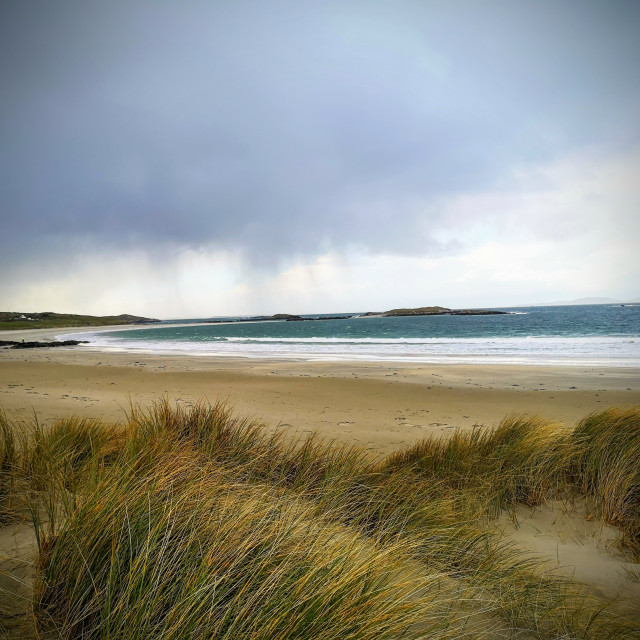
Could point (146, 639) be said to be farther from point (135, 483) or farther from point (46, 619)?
point (135, 483)

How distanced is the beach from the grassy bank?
1386 mm

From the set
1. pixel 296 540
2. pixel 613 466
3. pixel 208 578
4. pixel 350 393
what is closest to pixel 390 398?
pixel 350 393

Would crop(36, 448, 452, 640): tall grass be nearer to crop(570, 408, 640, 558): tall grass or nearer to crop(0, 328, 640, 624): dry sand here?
crop(0, 328, 640, 624): dry sand

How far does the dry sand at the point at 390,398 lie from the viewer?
357 centimetres

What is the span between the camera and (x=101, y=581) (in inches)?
72.6

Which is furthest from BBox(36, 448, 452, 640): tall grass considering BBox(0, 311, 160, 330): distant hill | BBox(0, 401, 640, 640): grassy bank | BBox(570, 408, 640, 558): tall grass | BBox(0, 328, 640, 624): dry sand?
BBox(0, 311, 160, 330): distant hill

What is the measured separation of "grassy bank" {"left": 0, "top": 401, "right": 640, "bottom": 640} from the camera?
1674mm

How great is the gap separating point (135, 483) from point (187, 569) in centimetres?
91

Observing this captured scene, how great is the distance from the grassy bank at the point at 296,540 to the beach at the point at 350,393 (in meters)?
1.39

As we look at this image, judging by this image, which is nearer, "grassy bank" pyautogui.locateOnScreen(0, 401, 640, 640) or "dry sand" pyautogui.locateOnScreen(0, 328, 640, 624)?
"grassy bank" pyautogui.locateOnScreen(0, 401, 640, 640)

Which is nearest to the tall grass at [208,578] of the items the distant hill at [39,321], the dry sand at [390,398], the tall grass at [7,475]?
Result: the tall grass at [7,475]

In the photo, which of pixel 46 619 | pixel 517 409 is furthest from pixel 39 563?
pixel 517 409

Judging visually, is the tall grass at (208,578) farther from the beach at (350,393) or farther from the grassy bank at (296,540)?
the beach at (350,393)

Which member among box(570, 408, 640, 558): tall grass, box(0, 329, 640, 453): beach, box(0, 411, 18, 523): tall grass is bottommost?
box(0, 329, 640, 453): beach
